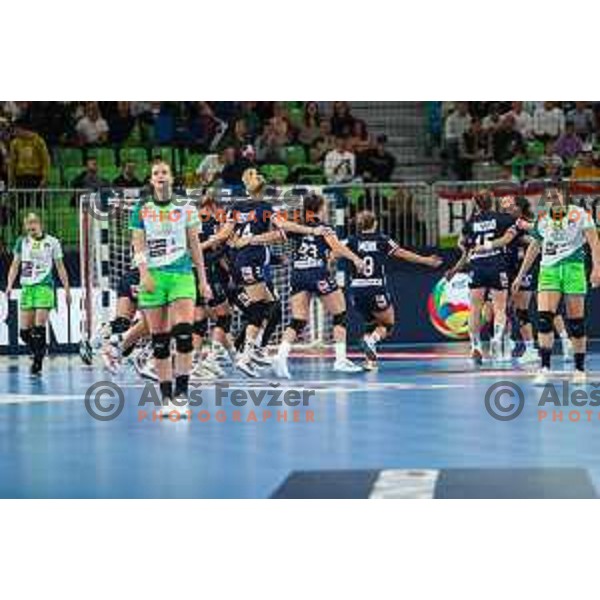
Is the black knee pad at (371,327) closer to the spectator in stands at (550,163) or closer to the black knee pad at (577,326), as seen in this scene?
the black knee pad at (577,326)

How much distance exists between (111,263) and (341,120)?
16.1 ft

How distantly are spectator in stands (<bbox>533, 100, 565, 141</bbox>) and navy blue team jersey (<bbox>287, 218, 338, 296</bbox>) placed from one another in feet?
29.3

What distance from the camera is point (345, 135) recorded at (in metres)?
24.1

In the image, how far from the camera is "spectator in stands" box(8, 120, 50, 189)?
73.3 ft

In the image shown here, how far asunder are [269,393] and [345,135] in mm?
10078

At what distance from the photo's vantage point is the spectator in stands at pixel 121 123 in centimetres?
2386

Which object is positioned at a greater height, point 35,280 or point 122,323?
point 35,280

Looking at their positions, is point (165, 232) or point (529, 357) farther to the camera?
point (529, 357)

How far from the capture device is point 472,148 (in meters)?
24.3

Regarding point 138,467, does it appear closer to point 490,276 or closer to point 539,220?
point 539,220

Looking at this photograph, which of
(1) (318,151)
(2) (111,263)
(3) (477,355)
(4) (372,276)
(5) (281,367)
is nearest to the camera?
(5) (281,367)

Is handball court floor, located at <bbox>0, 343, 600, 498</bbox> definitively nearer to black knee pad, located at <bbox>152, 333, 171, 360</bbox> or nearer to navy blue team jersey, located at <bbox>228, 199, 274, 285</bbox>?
black knee pad, located at <bbox>152, 333, 171, 360</bbox>

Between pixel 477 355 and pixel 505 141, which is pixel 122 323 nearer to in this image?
pixel 477 355

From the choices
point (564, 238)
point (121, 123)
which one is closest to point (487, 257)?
point (564, 238)
